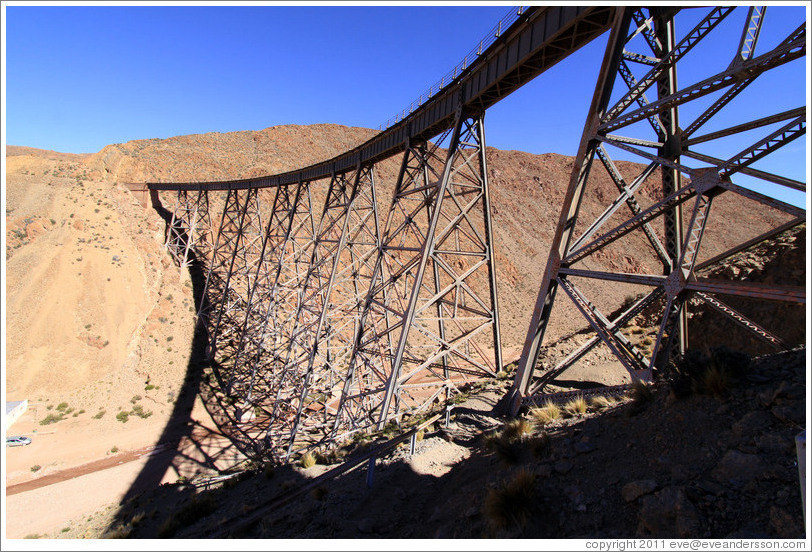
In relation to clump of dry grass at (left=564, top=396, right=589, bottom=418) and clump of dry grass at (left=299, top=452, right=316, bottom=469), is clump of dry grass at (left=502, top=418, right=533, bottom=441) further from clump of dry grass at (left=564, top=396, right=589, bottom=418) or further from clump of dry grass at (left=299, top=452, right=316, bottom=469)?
clump of dry grass at (left=299, top=452, right=316, bottom=469)

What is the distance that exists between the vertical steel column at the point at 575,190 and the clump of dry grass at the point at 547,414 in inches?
22.2

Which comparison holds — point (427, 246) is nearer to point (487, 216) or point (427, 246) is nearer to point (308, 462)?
point (487, 216)

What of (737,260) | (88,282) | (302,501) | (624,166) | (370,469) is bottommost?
(302,501)

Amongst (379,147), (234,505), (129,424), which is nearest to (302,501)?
(234,505)

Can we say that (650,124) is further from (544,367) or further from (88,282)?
(88,282)

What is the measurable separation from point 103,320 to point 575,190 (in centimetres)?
2373

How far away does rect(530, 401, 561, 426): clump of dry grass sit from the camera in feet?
17.7

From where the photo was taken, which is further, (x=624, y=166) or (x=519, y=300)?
(x=624, y=166)

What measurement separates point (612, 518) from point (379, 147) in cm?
1011

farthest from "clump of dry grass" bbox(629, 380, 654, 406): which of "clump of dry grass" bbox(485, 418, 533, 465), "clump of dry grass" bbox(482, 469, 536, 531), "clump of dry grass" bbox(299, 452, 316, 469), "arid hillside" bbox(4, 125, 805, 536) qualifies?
"clump of dry grass" bbox(299, 452, 316, 469)

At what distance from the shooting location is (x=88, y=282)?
2106 centimetres

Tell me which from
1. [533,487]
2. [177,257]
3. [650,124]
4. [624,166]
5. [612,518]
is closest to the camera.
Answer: [612,518]

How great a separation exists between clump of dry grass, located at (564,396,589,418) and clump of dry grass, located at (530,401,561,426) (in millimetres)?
131

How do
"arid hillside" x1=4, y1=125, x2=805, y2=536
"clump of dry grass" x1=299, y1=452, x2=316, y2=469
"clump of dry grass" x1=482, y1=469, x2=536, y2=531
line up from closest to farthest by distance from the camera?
"clump of dry grass" x1=482, y1=469, x2=536, y2=531, "clump of dry grass" x1=299, y1=452, x2=316, y2=469, "arid hillside" x1=4, y1=125, x2=805, y2=536
